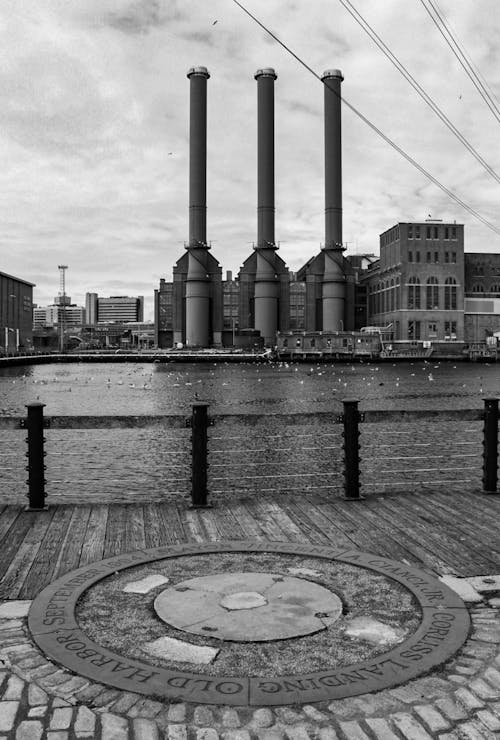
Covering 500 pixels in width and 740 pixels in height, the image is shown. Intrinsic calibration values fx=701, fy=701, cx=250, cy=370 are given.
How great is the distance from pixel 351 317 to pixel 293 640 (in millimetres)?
145589

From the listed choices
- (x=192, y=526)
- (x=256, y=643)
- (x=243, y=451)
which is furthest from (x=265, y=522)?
(x=256, y=643)

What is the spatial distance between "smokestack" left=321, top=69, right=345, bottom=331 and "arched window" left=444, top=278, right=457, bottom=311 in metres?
25.0

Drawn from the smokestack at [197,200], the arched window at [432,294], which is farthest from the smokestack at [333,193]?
the smokestack at [197,200]

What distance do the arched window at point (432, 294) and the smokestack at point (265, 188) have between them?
34.3 meters

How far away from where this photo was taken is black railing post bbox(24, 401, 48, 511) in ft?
29.4

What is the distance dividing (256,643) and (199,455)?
4.50m

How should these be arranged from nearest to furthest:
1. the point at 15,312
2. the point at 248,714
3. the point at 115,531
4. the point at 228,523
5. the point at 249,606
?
1. the point at 248,714
2. the point at 249,606
3. the point at 115,531
4. the point at 228,523
5. the point at 15,312

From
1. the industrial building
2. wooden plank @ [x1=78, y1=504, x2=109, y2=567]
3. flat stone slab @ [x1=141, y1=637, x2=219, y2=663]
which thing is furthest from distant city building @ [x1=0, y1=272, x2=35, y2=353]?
flat stone slab @ [x1=141, y1=637, x2=219, y2=663]

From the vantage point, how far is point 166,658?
464cm

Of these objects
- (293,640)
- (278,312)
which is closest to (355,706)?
(293,640)

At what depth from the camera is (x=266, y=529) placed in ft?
26.8

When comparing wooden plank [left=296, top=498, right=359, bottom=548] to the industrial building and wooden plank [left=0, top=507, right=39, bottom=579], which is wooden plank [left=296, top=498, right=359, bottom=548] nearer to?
wooden plank [left=0, top=507, right=39, bottom=579]

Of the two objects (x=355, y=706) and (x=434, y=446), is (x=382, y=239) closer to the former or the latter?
(x=434, y=446)

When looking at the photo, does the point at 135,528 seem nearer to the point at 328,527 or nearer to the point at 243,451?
the point at 328,527
